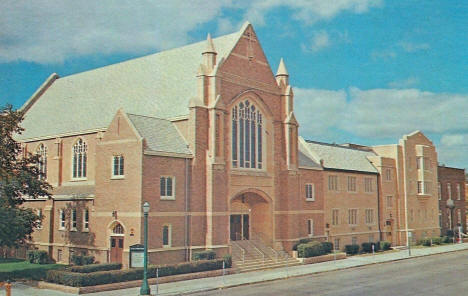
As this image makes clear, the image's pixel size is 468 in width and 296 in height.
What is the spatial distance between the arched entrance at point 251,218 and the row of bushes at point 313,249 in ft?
8.50

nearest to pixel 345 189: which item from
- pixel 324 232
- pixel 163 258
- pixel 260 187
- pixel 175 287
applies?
pixel 324 232

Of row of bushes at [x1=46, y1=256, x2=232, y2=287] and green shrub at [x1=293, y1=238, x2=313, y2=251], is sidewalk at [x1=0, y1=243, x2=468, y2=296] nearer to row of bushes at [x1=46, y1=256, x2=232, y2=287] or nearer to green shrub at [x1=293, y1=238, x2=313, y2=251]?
row of bushes at [x1=46, y1=256, x2=232, y2=287]

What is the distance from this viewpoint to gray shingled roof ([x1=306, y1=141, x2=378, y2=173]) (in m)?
52.9

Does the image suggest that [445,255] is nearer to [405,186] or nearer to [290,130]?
[405,186]

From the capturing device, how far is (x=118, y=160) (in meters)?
35.1

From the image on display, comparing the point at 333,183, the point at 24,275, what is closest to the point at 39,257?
the point at 24,275

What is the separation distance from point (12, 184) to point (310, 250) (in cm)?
2324

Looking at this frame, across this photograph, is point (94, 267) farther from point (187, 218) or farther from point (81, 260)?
point (187, 218)

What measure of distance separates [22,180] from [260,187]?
59.1 ft

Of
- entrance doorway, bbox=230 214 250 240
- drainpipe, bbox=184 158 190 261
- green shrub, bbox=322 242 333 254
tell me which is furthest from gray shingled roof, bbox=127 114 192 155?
green shrub, bbox=322 242 333 254

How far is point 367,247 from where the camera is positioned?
51.9 m

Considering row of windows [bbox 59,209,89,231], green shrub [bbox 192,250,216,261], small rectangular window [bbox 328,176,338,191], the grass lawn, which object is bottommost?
the grass lawn

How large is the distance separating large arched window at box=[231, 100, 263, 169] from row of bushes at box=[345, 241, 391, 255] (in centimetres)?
1365

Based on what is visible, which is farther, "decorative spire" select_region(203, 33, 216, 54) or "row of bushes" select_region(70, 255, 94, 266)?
"decorative spire" select_region(203, 33, 216, 54)
